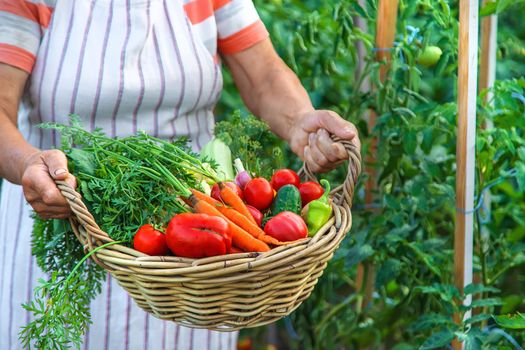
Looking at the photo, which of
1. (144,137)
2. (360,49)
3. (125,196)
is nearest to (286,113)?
(144,137)

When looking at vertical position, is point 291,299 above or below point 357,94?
below

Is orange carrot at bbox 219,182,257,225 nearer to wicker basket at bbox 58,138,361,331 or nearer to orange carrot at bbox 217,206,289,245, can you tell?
orange carrot at bbox 217,206,289,245

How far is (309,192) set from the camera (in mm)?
1726

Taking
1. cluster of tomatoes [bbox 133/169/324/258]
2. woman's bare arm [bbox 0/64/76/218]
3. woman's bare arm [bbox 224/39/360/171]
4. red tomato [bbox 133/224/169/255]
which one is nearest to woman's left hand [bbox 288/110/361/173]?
woman's bare arm [bbox 224/39/360/171]

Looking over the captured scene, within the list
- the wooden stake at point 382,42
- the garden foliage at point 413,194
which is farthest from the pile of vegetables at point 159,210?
the wooden stake at point 382,42

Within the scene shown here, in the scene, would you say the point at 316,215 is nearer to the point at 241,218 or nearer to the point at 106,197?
the point at 241,218

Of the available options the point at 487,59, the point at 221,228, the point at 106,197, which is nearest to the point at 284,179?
the point at 221,228

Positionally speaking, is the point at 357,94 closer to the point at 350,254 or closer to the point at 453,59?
the point at 453,59

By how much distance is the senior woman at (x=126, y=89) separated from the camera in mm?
1803

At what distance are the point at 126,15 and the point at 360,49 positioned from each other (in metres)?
0.97

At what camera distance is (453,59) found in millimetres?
2205

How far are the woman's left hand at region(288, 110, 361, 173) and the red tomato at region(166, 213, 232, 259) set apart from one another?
1.19 feet

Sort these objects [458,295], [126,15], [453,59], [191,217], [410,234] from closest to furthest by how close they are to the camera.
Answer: [191,217] < [126,15] < [458,295] < [453,59] < [410,234]

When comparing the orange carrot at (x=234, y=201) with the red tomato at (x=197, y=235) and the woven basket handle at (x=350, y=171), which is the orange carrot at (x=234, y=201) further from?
the woven basket handle at (x=350, y=171)
